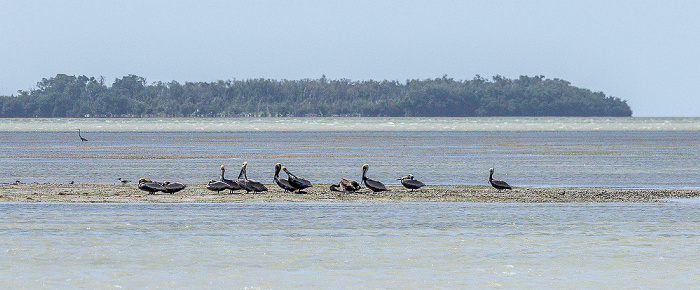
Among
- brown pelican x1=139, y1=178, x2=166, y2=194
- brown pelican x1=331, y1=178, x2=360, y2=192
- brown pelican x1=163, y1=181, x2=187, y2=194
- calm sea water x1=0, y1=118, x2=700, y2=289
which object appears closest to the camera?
calm sea water x1=0, y1=118, x2=700, y2=289

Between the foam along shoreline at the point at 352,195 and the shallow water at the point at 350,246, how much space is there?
130 centimetres

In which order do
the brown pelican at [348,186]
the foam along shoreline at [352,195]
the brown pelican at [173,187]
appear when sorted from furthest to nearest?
the brown pelican at [348,186]
the brown pelican at [173,187]
the foam along shoreline at [352,195]

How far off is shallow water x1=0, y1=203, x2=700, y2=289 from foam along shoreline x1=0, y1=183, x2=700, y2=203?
1.30 meters

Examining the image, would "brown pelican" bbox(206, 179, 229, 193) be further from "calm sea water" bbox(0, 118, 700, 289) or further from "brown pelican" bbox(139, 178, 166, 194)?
"calm sea water" bbox(0, 118, 700, 289)

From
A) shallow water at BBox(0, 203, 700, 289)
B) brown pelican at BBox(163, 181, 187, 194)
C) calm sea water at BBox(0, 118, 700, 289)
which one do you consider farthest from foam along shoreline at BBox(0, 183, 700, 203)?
shallow water at BBox(0, 203, 700, 289)

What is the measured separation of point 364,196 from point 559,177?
29.1ft

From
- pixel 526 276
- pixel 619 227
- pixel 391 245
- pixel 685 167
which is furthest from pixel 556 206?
pixel 685 167

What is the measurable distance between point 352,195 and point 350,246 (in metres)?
8.16

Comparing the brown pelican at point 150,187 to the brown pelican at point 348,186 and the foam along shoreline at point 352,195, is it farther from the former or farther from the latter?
the brown pelican at point 348,186

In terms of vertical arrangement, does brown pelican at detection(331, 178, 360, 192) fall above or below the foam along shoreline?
above

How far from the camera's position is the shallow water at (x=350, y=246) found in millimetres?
12266

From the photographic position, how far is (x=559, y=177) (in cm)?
2977

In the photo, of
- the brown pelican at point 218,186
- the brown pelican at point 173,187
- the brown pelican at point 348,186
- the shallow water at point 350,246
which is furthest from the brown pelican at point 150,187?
the brown pelican at point 348,186

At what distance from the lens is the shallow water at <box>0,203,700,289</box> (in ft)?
40.2
